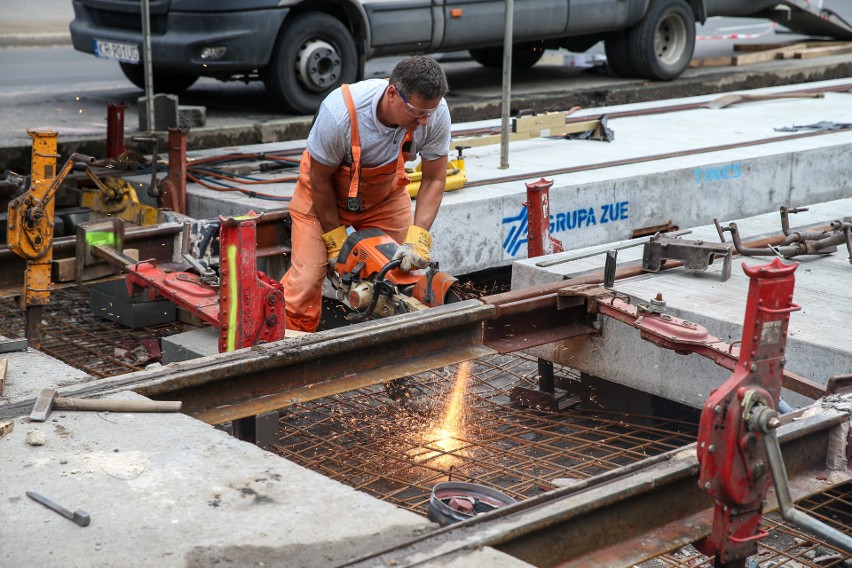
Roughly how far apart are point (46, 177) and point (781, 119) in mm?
7425

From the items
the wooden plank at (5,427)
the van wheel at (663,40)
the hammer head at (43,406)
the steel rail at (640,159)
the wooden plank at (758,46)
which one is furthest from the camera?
the wooden plank at (758,46)

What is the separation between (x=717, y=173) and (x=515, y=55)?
6.16 meters

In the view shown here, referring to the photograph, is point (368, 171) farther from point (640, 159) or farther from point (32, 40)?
point (32, 40)

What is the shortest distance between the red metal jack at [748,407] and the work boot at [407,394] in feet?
8.04

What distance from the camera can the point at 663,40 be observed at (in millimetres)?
13047

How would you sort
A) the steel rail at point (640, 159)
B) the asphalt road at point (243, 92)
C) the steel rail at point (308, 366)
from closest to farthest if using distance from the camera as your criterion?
the steel rail at point (308, 366) < the steel rail at point (640, 159) < the asphalt road at point (243, 92)

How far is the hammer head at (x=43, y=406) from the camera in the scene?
138 inches

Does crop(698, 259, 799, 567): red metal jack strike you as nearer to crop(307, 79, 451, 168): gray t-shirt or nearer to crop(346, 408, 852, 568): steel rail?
crop(346, 408, 852, 568): steel rail

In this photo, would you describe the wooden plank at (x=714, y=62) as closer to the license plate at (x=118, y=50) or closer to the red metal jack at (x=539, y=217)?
the license plate at (x=118, y=50)

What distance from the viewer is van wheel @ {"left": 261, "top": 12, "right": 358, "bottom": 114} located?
9867 millimetres

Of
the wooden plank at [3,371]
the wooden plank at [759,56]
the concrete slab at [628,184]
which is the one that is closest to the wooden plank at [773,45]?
the wooden plank at [759,56]

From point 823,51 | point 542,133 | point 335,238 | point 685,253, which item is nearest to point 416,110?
point 335,238

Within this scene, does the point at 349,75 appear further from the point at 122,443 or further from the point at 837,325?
the point at 122,443

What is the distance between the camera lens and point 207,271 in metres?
5.37
